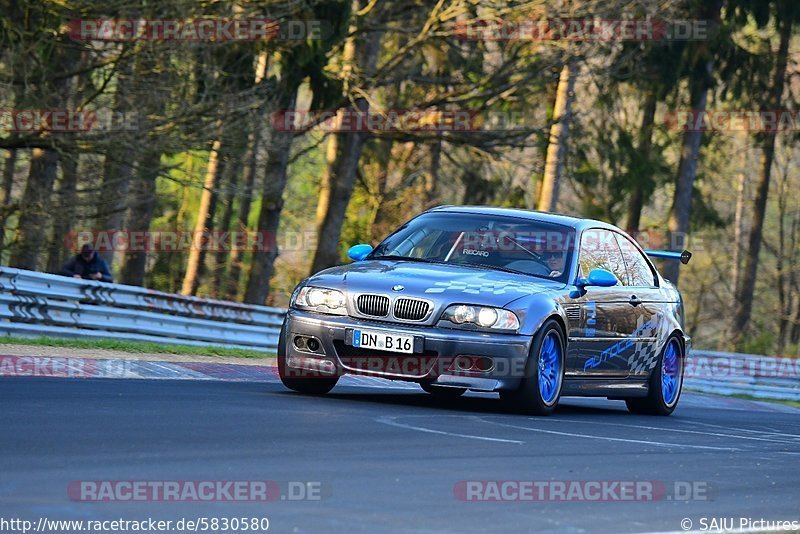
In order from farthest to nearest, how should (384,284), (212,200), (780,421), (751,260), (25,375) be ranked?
(751,260) < (212,200) < (780,421) < (25,375) < (384,284)

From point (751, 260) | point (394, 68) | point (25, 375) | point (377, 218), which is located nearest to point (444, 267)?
point (25, 375)

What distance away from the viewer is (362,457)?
7457mm

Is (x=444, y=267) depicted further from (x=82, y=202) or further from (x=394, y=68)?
(x=394, y=68)

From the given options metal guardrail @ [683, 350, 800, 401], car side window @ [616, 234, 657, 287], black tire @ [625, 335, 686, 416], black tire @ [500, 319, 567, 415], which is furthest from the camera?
metal guardrail @ [683, 350, 800, 401]

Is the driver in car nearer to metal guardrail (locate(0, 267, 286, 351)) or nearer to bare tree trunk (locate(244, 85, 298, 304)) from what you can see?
metal guardrail (locate(0, 267, 286, 351))

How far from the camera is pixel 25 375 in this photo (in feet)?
36.9

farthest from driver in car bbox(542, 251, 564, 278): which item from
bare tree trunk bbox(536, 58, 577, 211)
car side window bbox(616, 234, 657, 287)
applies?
bare tree trunk bbox(536, 58, 577, 211)

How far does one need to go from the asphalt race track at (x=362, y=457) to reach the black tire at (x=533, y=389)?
4.6 inches

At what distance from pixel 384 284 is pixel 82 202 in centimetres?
1456

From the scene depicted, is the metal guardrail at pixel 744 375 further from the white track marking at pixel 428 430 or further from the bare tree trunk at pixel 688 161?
the white track marking at pixel 428 430

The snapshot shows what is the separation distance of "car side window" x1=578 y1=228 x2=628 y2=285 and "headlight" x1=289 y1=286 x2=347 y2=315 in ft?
7.05

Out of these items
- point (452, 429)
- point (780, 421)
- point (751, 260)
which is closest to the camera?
point (452, 429)

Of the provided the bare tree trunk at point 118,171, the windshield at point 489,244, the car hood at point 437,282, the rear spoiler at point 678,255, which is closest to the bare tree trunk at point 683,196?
the bare tree trunk at point 118,171

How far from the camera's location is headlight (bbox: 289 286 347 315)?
34.6ft
